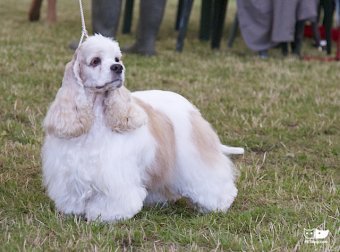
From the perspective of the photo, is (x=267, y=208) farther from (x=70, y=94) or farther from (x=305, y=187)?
(x=70, y=94)

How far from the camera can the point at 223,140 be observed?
14.8 feet

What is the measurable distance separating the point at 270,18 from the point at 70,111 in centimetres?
513

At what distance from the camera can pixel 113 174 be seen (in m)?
2.87

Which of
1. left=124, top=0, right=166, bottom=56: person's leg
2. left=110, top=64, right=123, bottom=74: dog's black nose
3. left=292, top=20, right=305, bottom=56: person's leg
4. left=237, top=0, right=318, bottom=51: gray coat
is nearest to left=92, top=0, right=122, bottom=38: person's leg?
left=124, top=0, right=166, bottom=56: person's leg

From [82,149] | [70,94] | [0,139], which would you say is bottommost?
[0,139]

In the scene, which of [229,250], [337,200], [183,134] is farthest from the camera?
[337,200]

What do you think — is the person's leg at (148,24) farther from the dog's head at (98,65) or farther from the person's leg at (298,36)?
the dog's head at (98,65)

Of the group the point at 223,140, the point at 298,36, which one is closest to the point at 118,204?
the point at 223,140

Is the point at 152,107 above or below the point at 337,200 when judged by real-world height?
above

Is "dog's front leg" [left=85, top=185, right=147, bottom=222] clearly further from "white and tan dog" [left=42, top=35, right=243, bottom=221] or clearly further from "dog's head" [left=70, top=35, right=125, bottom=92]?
"dog's head" [left=70, top=35, right=125, bottom=92]

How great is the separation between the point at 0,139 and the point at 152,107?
1474 mm

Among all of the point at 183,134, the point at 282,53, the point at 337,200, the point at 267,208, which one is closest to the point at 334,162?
the point at 337,200

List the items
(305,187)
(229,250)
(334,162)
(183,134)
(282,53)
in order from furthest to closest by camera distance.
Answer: (282,53), (334,162), (305,187), (183,134), (229,250)

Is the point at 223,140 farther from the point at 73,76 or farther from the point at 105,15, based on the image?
the point at 105,15
